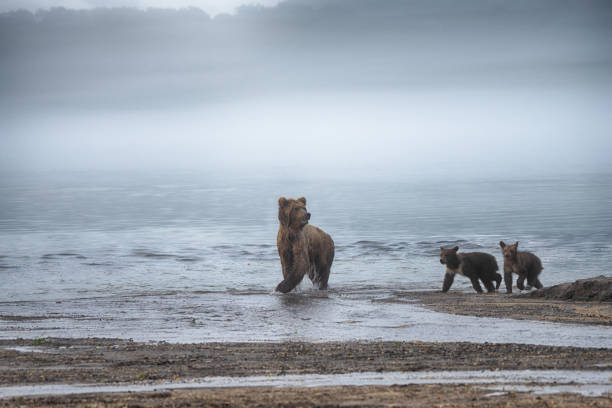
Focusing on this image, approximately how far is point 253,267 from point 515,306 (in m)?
12.1

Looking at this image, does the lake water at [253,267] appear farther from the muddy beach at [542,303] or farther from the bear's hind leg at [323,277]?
the muddy beach at [542,303]

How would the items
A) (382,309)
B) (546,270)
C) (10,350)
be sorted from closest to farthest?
(10,350) < (382,309) < (546,270)

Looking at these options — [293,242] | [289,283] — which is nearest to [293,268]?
[289,283]

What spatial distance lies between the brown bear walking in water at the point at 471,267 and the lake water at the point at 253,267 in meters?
1.25

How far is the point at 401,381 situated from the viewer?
26.8 ft

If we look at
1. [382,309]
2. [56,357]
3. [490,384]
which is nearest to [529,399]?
[490,384]

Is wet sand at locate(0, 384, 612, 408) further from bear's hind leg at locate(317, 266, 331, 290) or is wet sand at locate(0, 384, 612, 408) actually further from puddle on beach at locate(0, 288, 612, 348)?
bear's hind leg at locate(317, 266, 331, 290)

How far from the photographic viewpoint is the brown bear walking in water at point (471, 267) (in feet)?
58.8

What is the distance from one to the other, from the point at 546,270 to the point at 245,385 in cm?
1653

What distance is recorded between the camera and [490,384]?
781 centimetres

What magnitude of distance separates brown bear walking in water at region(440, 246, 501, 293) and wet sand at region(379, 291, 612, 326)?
0.70 meters

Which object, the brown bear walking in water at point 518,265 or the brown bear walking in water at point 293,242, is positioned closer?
the brown bear walking in water at point 518,265

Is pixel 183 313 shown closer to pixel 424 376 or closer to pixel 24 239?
pixel 424 376

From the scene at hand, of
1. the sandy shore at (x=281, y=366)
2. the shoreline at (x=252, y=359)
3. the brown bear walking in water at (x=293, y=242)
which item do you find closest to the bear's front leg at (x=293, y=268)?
the brown bear walking in water at (x=293, y=242)
